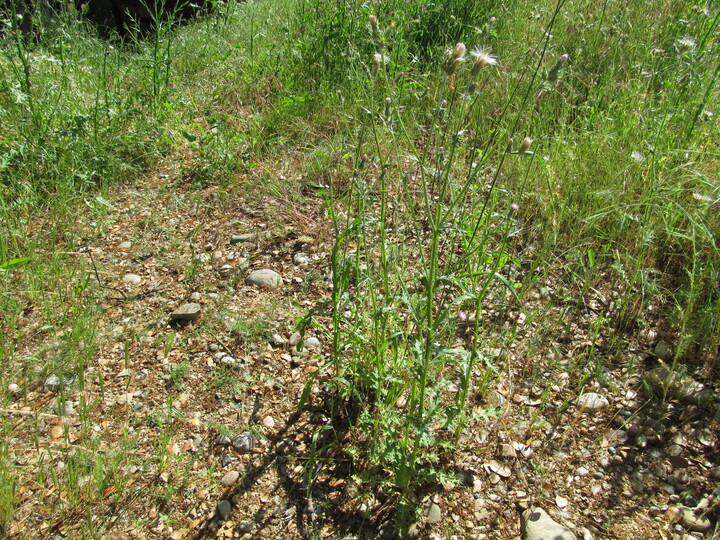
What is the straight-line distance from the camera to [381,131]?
3.23m

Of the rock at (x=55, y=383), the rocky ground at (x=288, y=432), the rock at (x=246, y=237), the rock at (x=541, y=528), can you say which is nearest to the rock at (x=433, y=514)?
the rocky ground at (x=288, y=432)

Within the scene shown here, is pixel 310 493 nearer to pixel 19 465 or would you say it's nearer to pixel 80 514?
pixel 80 514

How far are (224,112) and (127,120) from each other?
655 mm

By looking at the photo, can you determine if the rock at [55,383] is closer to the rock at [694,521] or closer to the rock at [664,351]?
the rock at [694,521]

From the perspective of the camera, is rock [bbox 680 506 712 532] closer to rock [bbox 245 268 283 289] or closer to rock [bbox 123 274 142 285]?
rock [bbox 245 268 283 289]

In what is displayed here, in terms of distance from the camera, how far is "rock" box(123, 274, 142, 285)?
260cm

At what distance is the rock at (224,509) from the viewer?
171 centimetres

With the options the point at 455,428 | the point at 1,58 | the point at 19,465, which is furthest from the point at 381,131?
the point at 1,58

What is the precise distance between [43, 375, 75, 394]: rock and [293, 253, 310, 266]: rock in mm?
1128

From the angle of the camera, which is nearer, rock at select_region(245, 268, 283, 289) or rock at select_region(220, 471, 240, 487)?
rock at select_region(220, 471, 240, 487)

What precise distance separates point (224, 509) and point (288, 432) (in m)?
0.35

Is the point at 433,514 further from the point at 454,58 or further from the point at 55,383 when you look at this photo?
the point at 55,383

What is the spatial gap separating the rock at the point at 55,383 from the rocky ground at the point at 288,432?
19 millimetres

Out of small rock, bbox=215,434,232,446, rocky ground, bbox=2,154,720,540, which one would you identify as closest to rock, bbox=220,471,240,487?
rocky ground, bbox=2,154,720,540
